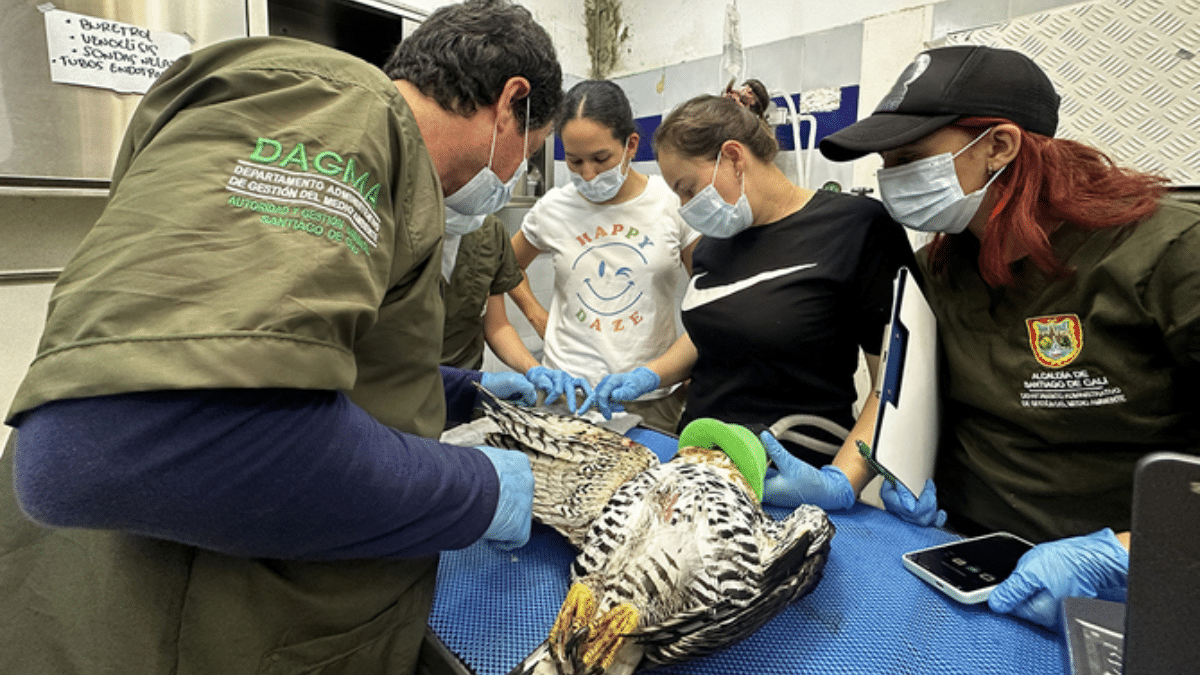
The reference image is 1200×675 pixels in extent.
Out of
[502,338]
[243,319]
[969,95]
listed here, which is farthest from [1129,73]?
[243,319]

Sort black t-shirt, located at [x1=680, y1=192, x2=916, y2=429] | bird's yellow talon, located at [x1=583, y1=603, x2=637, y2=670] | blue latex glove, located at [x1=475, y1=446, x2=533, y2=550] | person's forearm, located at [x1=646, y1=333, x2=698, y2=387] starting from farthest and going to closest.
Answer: person's forearm, located at [x1=646, y1=333, x2=698, y2=387] → black t-shirt, located at [x1=680, y1=192, x2=916, y2=429] → blue latex glove, located at [x1=475, y1=446, x2=533, y2=550] → bird's yellow talon, located at [x1=583, y1=603, x2=637, y2=670]

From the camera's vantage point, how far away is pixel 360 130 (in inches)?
24.1

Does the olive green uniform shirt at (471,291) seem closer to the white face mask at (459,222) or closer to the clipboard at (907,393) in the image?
the white face mask at (459,222)

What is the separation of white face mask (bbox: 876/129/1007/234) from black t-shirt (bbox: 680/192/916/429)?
203 mm

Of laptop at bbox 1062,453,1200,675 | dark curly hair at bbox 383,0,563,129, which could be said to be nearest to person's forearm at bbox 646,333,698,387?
dark curly hair at bbox 383,0,563,129

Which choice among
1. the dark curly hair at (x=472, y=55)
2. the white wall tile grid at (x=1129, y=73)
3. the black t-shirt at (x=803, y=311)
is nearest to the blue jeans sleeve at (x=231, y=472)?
the dark curly hair at (x=472, y=55)

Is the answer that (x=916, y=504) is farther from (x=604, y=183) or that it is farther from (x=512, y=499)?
(x=604, y=183)

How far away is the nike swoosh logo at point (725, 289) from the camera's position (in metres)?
1.59

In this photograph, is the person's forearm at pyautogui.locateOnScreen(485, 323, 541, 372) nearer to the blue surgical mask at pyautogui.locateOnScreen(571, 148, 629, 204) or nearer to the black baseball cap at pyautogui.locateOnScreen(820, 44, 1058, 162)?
the blue surgical mask at pyautogui.locateOnScreen(571, 148, 629, 204)

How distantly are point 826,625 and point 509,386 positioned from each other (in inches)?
37.6

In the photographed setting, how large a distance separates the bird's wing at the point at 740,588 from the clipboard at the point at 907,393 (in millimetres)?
254

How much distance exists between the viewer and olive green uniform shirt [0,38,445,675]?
48 cm

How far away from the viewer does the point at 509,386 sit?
1580mm

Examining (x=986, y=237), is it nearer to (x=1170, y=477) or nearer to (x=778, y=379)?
(x=778, y=379)
